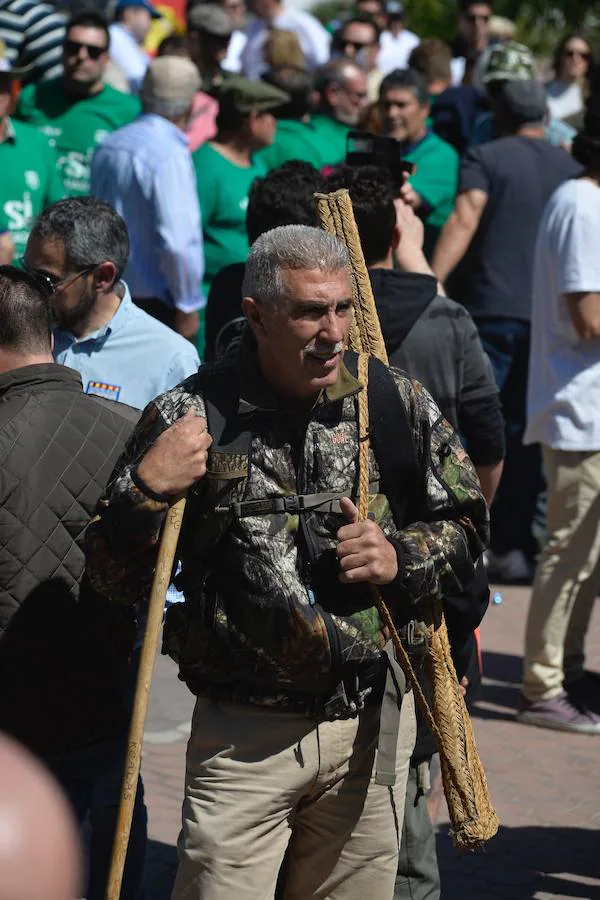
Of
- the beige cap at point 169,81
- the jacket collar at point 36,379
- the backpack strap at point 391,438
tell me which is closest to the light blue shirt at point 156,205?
the beige cap at point 169,81

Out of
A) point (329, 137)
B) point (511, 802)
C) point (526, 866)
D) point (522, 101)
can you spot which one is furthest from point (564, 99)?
point (526, 866)

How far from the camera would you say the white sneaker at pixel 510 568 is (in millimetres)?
8750

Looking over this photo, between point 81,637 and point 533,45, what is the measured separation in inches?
994

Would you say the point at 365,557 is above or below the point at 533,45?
above

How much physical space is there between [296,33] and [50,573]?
10250 millimetres

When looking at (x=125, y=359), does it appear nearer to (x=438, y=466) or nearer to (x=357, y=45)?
(x=438, y=466)

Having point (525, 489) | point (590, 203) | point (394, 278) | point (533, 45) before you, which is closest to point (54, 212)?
point (394, 278)

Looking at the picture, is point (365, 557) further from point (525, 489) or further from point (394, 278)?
point (525, 489)

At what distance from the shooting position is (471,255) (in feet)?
27.5

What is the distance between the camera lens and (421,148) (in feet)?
29.1

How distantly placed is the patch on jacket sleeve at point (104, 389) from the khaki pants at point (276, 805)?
55.7 inches

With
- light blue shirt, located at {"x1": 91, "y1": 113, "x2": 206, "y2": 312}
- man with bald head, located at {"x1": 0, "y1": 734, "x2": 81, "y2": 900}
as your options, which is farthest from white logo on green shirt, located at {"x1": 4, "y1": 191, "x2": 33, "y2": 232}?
man with bald head, located at {"x1": 0, "y1": 734, "x2": 81, "y2": 900}

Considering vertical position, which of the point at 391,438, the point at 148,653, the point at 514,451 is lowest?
the point at 514,451

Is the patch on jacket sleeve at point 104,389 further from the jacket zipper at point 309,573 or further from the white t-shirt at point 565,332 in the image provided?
the white t-shirt at point 565,332
